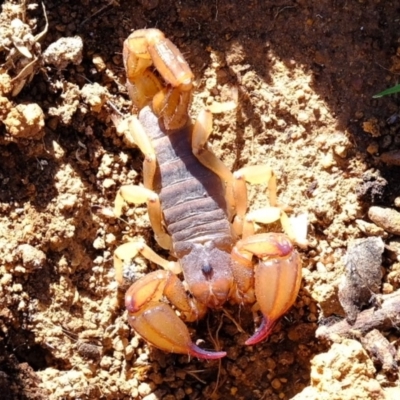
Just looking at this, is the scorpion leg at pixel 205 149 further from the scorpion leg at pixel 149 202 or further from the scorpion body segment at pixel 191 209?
the scorpion leg at pixel 149 202

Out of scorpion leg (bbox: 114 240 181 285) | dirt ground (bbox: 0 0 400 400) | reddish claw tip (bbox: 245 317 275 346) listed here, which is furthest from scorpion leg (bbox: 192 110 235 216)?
reddish claw tip (bbox: 245 317 275 346)

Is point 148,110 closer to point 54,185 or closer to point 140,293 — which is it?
point 54,185

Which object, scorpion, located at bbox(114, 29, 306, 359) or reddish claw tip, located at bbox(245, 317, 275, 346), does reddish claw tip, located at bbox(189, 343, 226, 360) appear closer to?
scorpion, located at bbox(114, 29, 306, 359)

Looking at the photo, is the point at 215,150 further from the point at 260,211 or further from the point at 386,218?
the point at 386,218

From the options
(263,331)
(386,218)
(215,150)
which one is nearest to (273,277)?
(263,331)

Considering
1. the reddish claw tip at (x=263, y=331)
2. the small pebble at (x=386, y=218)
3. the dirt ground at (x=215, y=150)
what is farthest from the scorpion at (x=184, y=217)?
the small pebble at (x=386, y=218)

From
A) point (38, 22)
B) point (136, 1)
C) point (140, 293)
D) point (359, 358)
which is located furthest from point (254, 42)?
point (359, 358)
